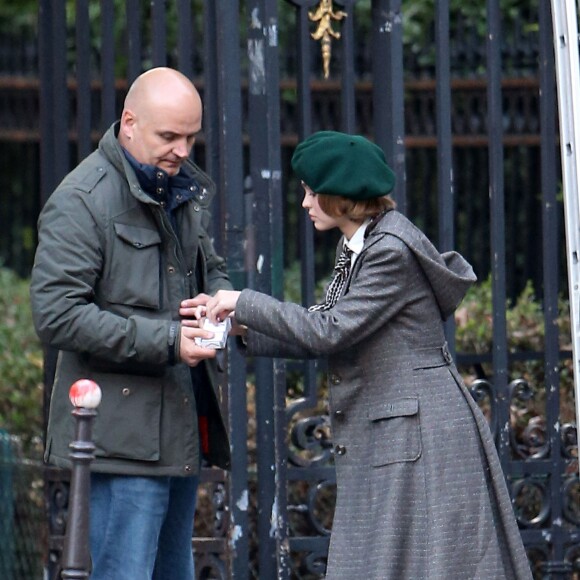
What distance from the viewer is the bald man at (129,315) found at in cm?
419

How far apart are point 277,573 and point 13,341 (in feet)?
Answer: 7.42

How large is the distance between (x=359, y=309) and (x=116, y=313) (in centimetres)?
71

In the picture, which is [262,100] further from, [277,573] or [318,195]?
[277,573]

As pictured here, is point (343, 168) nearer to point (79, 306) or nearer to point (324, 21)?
point (79, 306)

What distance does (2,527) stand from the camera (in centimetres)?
616

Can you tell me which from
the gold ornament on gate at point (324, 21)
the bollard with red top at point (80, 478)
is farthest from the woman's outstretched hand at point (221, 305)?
the gold ornament on gate at point (324, 21)

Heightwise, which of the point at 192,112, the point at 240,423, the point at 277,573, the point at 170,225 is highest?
the point at 192,112

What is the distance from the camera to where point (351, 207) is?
14.3 ft

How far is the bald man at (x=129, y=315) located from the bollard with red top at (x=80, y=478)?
0.25m

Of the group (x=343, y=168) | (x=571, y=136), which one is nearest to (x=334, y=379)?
(x=343, y=168)

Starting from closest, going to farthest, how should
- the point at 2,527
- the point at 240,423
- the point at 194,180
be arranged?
the point at 194,180, the point at 240,423, the point at 2,527

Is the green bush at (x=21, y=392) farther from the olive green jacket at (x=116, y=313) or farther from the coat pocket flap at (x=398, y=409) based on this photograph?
the coat pocket flap at (x=398, y=409)

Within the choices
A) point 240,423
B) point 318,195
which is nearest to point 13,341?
point 240,423

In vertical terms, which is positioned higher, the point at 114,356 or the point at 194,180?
the point at 194,180
